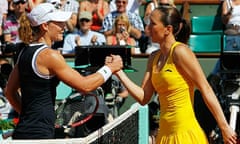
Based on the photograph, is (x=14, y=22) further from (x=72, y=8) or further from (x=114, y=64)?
(x=114, y=64)

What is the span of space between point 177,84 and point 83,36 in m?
5.73

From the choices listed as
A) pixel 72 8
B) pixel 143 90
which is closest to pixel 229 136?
pixel 143 90

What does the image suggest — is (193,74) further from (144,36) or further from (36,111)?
(144,36)

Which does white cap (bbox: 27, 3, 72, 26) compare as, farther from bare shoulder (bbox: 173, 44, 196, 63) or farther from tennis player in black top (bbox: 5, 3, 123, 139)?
bare shoulder (bbox: 173, 44, 196, 63)

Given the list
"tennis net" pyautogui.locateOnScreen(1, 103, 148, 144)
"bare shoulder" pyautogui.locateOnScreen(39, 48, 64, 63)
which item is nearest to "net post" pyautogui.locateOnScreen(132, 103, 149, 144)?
"tennis net" pyautogui.locateOnScreen(1, 103, 148, 144)

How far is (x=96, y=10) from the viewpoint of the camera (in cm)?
1084

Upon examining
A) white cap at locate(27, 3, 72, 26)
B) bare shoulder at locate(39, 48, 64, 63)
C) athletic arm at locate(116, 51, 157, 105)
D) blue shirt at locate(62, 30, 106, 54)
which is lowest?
blue shirt at locate(62, 30, 106, 54)

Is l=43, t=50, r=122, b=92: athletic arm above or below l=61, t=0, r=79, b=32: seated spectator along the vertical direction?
above

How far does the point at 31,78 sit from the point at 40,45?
227 mm

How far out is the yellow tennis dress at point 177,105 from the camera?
459 centimetres

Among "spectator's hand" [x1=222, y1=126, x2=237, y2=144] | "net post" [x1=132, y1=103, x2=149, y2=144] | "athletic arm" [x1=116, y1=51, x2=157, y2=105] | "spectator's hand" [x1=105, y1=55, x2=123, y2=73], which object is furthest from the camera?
"net post" [x1=132, y1=103, x2=149, y2=144]

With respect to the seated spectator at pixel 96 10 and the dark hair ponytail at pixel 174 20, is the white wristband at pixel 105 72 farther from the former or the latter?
the seated spectator at pixel 96 10

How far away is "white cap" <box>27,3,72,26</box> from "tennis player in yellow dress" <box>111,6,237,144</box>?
1.66 ft

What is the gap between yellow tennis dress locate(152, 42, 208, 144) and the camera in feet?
15.1
